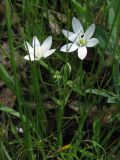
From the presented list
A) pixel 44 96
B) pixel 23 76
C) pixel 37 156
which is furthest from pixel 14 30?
pixel 37 156

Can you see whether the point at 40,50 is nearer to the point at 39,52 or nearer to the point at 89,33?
the point at 39,52

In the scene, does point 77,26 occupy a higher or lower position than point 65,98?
higher

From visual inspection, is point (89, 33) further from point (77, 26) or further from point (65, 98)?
point (65, 98)

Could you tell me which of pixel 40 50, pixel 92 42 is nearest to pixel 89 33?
pixel 92 42

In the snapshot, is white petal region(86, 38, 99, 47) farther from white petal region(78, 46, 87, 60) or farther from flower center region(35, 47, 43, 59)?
flower center region(35, 47, 43, 59)

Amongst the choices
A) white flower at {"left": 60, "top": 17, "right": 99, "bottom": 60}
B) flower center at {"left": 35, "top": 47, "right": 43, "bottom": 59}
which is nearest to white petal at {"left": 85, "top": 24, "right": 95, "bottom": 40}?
white flower at {"left": 60, "top": 17, "right": 99, "bottom": 60}

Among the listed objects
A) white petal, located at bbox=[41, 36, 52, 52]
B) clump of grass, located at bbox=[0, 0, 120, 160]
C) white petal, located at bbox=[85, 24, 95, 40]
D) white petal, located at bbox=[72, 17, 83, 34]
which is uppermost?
white petal, located at bbox=[72, 17, 83, 34]

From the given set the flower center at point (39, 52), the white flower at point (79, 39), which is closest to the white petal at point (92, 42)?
the white flower at point (79, 39)

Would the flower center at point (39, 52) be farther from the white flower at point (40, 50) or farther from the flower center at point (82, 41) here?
the flower center at point (82, 41)
